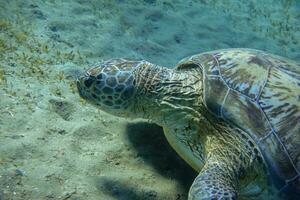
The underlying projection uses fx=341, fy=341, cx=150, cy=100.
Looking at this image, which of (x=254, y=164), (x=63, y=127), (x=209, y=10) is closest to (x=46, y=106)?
(x=63, y=127)

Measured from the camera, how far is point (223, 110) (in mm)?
2973

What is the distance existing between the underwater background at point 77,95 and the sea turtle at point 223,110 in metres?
0.31

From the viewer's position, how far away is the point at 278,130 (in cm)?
281

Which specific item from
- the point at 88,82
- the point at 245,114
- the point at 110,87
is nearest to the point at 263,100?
the point at 245,114

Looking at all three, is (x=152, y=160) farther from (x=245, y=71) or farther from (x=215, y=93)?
(x=245, y=71)

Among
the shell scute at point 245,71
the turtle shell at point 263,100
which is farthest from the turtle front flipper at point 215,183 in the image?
the shell scute at point 245,71

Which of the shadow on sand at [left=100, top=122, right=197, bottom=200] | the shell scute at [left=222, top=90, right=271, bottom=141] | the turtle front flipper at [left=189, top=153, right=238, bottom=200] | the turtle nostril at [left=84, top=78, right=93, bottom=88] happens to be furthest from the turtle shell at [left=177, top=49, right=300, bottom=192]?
the turtle nostril at [left=84, top=78, right=93, bottom=88]

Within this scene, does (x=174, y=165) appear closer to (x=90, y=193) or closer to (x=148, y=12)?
(x=90, y=193)

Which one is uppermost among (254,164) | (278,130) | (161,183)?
(278,130)

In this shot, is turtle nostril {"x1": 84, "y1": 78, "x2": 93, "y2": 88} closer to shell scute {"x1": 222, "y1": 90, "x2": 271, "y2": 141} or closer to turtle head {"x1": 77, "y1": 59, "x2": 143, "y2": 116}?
turtle head {"x1": 77, "y1": 59, "x2": 143, "y2": 116}

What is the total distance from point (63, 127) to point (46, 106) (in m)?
0.38

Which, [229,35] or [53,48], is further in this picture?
[229,35]

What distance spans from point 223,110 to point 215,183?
68 cm

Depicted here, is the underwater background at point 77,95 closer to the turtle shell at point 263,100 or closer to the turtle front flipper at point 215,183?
the turtle front flipper at point 215,183
